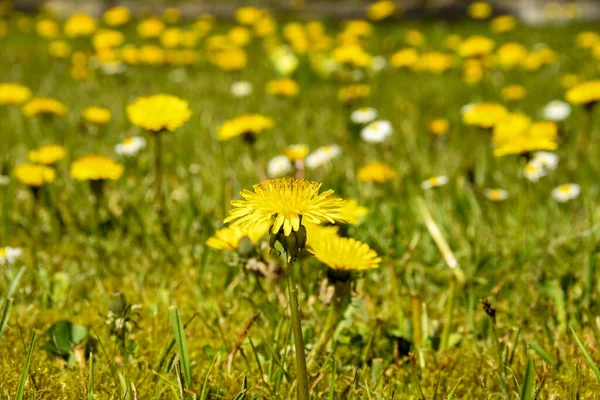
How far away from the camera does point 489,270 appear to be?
1.77 m

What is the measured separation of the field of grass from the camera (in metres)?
1.26

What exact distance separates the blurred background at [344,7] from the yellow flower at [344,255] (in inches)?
307

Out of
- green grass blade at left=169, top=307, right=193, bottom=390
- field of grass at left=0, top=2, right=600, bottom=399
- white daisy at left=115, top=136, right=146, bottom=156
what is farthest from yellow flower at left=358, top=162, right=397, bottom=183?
green grass blade at left=169, top=307, right=193, bottom=390

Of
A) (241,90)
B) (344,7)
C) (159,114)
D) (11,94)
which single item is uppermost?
(159,114)

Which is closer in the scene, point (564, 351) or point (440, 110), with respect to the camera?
point (564, 351)

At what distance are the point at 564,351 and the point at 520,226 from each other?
543 mm

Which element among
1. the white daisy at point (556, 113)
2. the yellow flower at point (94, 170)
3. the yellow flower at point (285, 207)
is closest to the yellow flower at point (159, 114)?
the yellow flower at point (94, 170)

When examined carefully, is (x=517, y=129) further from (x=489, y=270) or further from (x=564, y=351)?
(x=564, y=351)

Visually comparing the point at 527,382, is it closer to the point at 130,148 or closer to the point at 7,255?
the point at 7,255

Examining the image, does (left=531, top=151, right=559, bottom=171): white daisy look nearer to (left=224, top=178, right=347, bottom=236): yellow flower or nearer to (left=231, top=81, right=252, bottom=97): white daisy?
(left=224, top=178, right=347, bottom=236): yellow flower

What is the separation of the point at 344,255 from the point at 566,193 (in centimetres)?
135

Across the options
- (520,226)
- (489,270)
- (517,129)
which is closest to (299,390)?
(489,270)

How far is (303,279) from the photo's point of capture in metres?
1.67

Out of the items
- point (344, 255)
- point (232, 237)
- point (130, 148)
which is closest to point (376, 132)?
point (130, 148)
